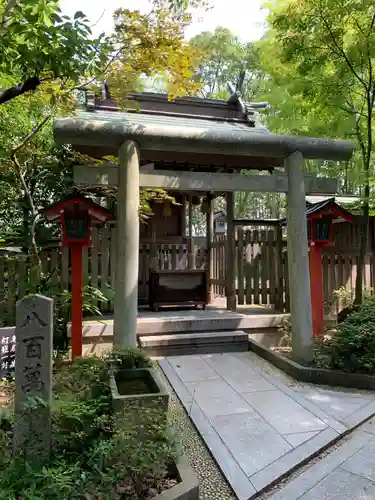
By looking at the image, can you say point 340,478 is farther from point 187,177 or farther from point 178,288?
point 178,288

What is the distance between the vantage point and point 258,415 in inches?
144

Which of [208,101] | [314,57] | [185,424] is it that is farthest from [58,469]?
[208,101]

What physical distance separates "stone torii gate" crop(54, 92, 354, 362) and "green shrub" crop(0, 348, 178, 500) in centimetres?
200

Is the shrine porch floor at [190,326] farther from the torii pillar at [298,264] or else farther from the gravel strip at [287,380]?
the torii pillar at [298,264]

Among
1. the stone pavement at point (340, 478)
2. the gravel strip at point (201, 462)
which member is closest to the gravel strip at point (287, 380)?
the stone pavement at point (340, 478)

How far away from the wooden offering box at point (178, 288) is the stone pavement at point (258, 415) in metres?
2.33

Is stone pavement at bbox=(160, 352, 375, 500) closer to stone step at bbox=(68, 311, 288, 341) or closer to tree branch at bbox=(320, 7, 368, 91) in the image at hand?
stone step at bbox=(68, 311, 288, 341)

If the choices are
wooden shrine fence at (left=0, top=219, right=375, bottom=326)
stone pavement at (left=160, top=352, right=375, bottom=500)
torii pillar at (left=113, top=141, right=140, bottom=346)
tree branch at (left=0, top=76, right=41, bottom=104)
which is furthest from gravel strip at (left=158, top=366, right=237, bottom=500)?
wooden shrine fence at (left=0, top=219, right=375, bottom=326)

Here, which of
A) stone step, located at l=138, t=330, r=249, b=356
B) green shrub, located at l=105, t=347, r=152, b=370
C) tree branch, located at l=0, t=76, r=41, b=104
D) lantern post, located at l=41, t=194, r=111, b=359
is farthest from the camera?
stone step, located at l=138, t=330, r=249, b=356

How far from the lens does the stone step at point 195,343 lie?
5.74 m

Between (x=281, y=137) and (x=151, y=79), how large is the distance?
206cm

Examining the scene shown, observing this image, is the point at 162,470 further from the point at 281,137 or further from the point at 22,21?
the point at 281,137

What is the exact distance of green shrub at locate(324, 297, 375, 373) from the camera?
448cm

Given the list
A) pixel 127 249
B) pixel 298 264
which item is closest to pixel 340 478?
pixel 298 264
